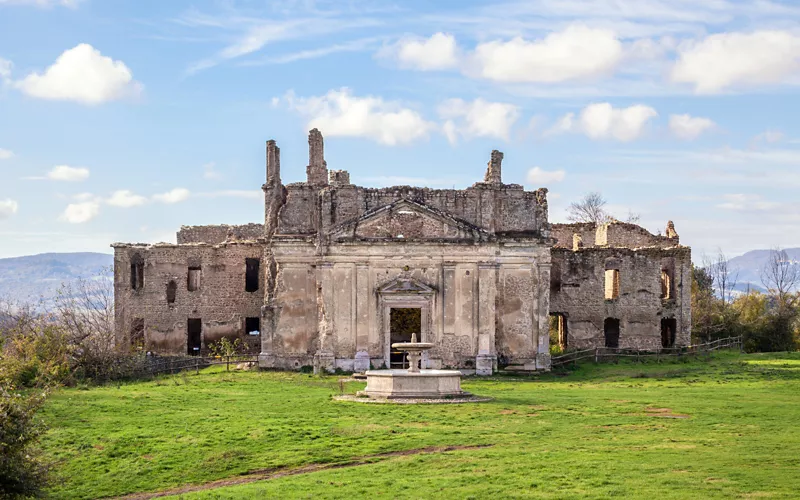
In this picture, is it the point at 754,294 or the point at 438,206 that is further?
the point at 754,294

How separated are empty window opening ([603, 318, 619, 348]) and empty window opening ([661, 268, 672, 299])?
9.28ft

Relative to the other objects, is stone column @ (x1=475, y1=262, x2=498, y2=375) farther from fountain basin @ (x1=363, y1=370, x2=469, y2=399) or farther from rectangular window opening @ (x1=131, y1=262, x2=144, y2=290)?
rectangular window opening @ (x1=131, y1=262, x2=144, y2=290)

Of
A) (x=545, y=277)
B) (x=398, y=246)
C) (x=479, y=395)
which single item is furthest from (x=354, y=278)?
(x=479, y=395)

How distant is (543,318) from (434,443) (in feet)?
66.5

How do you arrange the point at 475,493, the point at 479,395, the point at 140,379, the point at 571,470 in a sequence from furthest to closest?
1. the point at 140,379
2. the point at 479,395
3. the point at 571,470
4. the point at 475,493

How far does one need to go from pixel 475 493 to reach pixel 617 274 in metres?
35.0

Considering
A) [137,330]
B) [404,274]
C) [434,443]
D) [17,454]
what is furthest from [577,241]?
[17,454]

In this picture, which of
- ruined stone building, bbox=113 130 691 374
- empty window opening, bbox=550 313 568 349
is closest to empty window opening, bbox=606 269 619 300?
empty window opening, bbox=550 313 568 349

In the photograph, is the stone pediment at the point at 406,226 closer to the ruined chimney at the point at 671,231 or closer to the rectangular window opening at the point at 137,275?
the rectangular window opening at the point at 137,275

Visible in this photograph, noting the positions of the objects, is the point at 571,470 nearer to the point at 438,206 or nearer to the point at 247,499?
the point at 247,499

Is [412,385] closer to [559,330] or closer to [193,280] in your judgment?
[559,330]

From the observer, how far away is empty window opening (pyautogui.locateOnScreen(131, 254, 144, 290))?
179 ft

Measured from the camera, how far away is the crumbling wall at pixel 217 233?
58875mm

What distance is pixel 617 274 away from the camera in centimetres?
5400
